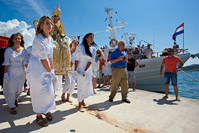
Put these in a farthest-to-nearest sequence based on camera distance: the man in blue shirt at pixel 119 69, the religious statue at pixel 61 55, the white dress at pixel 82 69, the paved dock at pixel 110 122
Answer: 1. the man in blue shirt at pixel 119 69
2. the white dress at pixel 82 69
3. the religious statue at pixel 61 55
4. the paved dock at pixel 110 122

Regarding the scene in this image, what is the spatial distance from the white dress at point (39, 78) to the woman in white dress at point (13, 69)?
90 cm

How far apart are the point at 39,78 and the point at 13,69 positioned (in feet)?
3.57

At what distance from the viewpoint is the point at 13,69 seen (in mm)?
2561

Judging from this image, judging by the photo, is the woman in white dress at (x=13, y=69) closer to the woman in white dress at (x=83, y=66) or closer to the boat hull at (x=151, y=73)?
the woman in white dress at (x=83, y=66)

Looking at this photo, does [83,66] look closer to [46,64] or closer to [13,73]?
[46,64]

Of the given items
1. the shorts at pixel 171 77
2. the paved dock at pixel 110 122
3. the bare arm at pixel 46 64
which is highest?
the bare arm at pixel 46 64

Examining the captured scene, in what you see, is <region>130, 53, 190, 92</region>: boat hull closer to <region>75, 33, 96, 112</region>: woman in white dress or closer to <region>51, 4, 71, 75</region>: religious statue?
<region>75, 33, 96, 112</region>: woman in white dress

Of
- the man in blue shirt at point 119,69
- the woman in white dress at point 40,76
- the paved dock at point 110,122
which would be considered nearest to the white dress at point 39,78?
the woman in white dress at point 40,76

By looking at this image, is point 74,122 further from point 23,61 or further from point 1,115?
point 23,61

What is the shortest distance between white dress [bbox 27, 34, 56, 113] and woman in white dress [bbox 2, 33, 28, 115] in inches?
35.5

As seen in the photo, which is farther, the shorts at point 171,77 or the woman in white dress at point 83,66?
the shorts at point 171,77

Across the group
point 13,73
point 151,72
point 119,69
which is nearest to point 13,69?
point 13,73

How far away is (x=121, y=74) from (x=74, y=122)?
2.17 meters

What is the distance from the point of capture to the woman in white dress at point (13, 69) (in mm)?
2500
